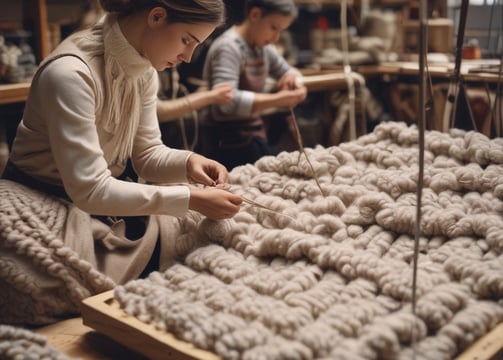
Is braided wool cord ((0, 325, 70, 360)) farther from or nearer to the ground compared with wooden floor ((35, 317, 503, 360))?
farther from the ground

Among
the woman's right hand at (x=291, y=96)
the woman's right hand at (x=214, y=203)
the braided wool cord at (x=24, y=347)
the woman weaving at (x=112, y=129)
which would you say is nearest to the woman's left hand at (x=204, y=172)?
the woman weaving at (x=112, y=129)

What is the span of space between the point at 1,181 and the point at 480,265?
951 millimetres

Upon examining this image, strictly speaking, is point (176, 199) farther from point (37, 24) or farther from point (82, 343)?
point (37, 24)

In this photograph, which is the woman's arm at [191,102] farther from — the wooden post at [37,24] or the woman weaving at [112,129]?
the woman weaving at [112,129]

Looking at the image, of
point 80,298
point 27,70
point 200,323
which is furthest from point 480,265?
point 27,70

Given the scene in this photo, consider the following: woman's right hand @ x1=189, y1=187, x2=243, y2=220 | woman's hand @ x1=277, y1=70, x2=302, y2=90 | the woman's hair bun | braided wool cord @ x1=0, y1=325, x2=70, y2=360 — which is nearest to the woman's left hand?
woman's right hand @ x1=189, y1=187, x2=243, y2=220

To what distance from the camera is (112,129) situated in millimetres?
1357

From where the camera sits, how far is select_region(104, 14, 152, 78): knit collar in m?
1.27

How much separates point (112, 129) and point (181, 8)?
31 cm

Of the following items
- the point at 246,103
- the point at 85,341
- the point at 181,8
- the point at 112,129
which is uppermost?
the point at 181,8

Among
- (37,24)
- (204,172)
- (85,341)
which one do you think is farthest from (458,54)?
(37,24)

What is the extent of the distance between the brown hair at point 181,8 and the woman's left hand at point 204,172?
0.33 meters

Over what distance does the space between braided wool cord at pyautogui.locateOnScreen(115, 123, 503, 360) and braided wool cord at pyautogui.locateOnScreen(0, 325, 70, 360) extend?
149 mm

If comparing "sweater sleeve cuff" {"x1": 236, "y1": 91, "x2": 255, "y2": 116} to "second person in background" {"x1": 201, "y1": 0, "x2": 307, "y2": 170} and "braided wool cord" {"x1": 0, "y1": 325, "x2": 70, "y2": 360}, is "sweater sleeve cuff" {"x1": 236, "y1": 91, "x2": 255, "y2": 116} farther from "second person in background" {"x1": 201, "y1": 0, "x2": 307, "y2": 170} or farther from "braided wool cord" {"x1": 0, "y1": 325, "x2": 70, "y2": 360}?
"braided wool cord" {"x1": 0, "y1": 325, "x2": 70, "y2": 360}
